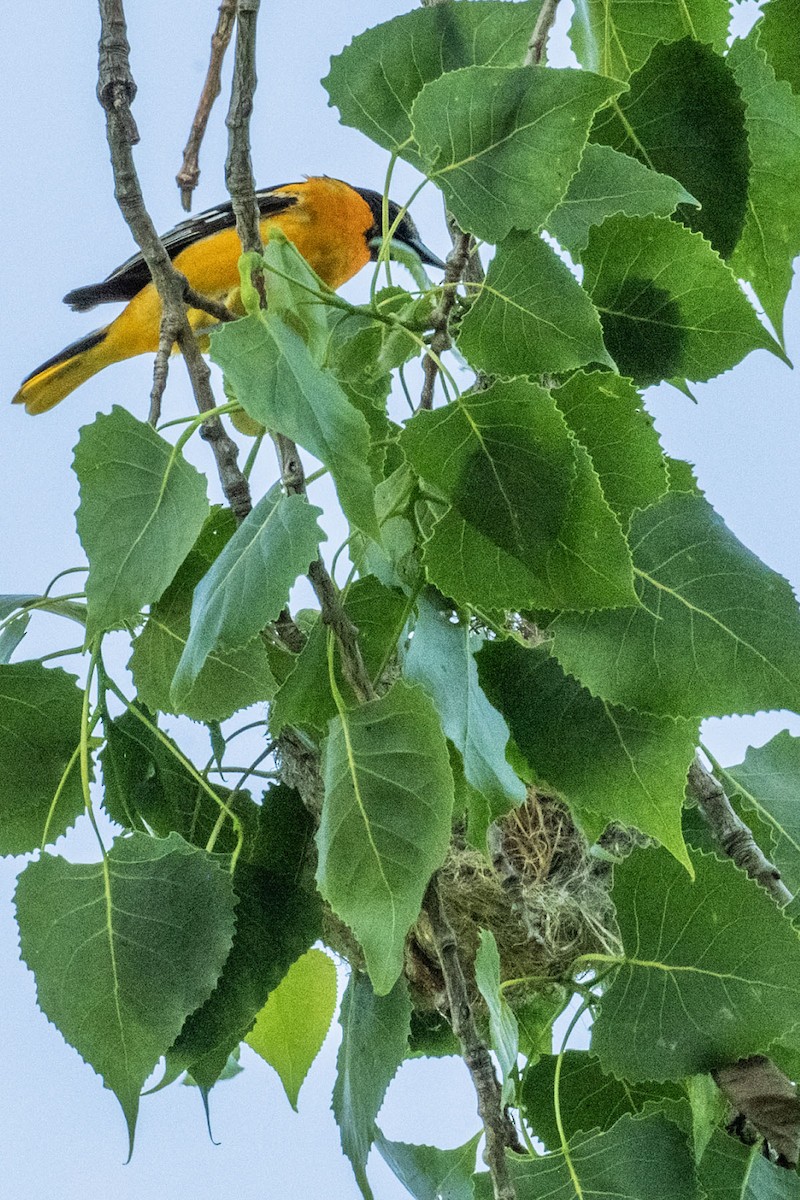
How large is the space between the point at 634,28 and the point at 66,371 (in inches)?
52.9

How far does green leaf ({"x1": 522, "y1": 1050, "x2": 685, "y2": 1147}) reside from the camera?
0.60 meters

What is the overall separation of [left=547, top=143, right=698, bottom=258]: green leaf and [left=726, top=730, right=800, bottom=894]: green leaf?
0.33 m

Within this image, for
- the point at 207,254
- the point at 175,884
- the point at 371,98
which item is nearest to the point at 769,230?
the point at 371,98

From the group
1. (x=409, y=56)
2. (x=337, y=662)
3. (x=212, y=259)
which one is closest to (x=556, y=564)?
(x=337, y=662)

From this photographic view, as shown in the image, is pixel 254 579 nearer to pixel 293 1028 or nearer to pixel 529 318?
pixel 529 318

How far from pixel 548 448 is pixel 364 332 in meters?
0.13

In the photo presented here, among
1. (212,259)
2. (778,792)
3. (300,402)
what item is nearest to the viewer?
(300,402)

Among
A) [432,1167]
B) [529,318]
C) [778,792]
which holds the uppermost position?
[529,318]

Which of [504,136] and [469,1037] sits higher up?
[504,136]

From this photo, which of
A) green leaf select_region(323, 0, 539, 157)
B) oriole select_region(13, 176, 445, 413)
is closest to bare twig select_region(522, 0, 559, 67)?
green leaf select_region(323, 0, 539, 157)

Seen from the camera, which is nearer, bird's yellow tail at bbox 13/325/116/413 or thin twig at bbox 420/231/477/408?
thin twig at bbox 420/231/477/408

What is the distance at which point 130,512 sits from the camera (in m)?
0.46

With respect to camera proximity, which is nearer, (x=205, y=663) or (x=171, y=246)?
(x=205, y=663)

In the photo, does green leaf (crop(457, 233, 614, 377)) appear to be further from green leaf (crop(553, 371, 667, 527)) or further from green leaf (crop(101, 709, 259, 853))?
green leaf (crop(101, 709, 259, 853))
